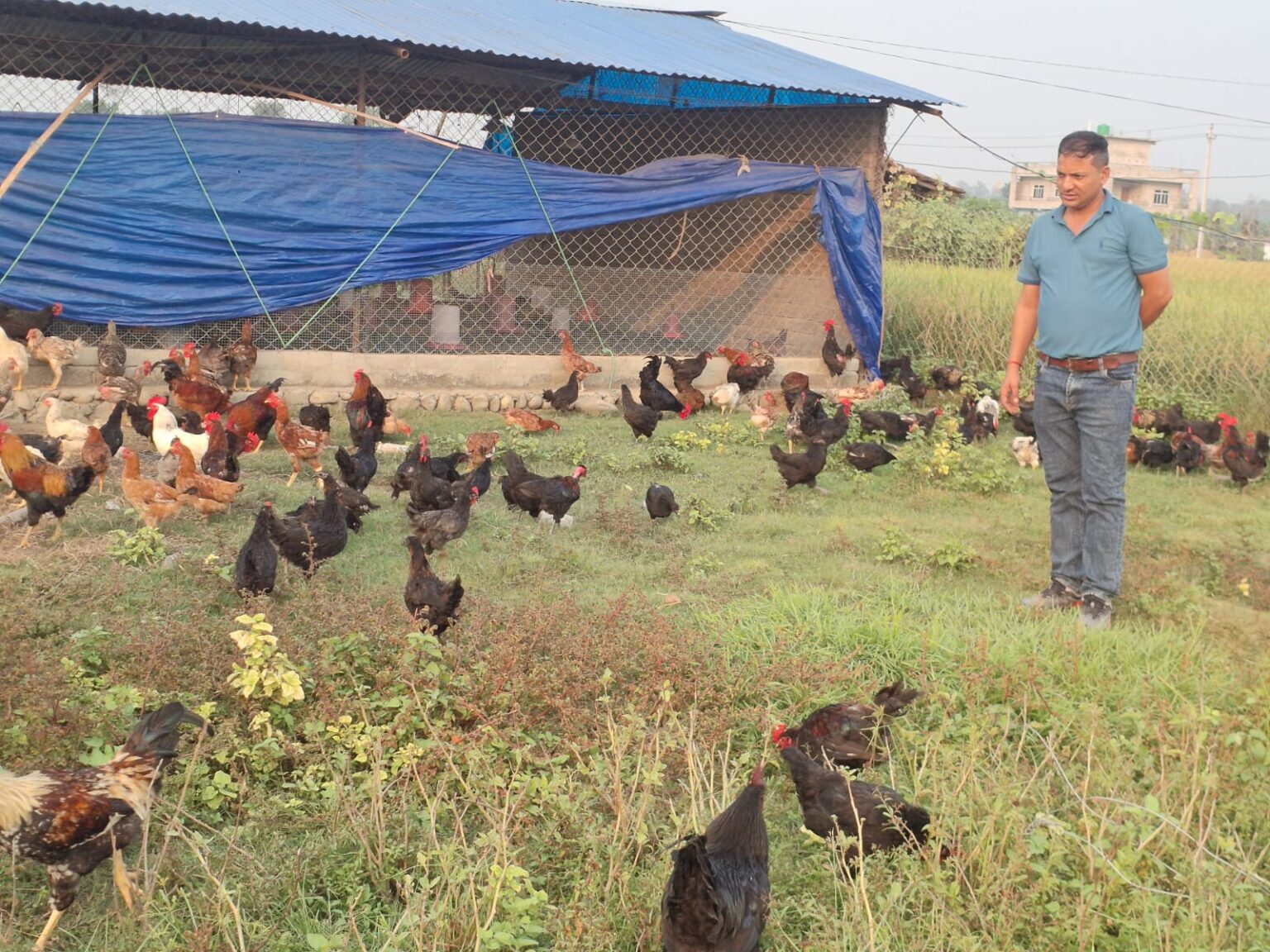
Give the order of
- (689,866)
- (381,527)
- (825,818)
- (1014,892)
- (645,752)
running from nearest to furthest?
(689,866), (1014,892), (825,818), (645,752), (381,527)

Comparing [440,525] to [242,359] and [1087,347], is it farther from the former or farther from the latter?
[242,359]

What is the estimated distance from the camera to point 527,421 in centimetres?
1003

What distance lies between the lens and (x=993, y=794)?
371cm

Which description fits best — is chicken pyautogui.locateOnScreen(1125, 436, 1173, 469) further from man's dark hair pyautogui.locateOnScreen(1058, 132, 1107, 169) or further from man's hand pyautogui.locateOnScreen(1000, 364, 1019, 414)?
man's dark hair pyautogui.locateOnScreen(1058, 132, 1107, 169)

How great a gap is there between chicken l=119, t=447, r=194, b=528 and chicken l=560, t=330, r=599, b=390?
211 inches

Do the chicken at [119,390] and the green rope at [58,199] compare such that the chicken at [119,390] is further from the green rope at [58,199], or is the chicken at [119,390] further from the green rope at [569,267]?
the green rope at [569,267]

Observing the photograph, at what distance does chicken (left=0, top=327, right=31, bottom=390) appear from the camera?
9219 mm

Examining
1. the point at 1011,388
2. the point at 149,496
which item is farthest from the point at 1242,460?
the point at 149,496

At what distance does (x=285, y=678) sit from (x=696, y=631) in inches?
76.1

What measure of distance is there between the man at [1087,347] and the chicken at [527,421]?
496cm

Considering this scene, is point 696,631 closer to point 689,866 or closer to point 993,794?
point 993,794

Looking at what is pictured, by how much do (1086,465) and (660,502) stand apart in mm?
2761

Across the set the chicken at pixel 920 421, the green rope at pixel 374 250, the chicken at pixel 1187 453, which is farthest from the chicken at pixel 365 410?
the chicken at pixel 1187 453

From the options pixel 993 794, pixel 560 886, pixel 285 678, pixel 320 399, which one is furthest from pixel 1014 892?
pixel 320 399
